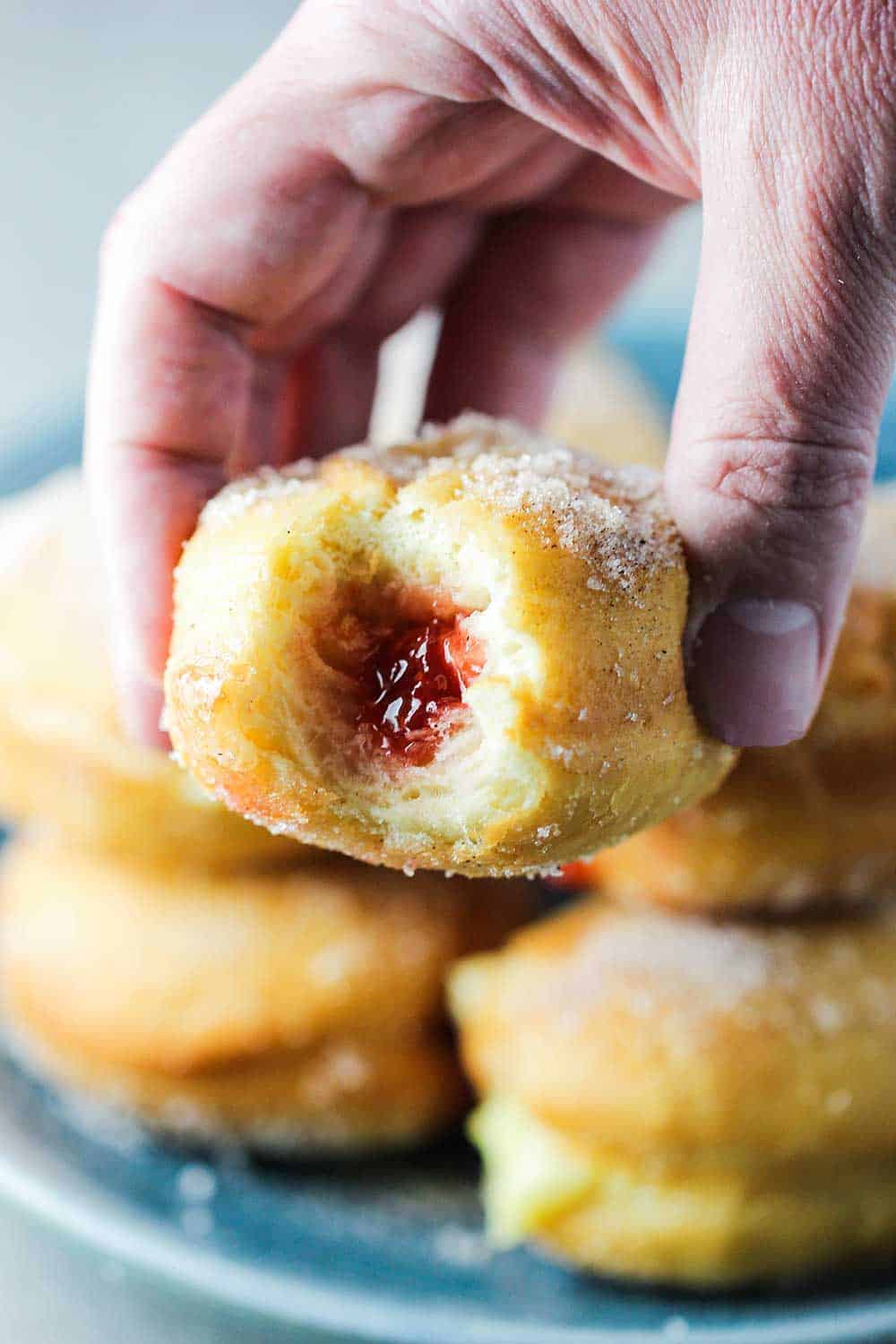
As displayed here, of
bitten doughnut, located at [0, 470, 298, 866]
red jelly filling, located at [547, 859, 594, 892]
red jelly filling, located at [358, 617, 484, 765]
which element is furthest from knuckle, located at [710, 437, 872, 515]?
bitten doughnut, located at [0, 470, 298, 866]

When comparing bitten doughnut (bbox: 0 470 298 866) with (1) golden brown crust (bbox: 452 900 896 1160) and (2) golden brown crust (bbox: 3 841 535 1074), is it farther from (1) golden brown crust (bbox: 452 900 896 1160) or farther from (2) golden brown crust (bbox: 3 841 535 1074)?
(1) golden brown crust (bbox: 452 900 896 1160)

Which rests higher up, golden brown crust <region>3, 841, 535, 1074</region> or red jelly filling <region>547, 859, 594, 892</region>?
red jelly filling <region>547, 859, 594, 892</region>

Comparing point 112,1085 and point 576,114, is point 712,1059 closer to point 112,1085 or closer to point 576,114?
point 112,1085

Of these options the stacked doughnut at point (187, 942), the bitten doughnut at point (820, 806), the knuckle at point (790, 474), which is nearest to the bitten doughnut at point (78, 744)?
the stacked doughnut at point (187, 942)

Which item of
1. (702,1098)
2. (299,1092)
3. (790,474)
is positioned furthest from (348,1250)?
(790,474)

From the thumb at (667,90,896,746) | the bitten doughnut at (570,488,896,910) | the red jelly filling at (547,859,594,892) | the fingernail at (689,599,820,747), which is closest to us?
the thumb at (667,90,896,746)

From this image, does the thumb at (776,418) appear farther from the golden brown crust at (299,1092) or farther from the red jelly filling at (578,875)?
the golden brown crust at (299,1092)

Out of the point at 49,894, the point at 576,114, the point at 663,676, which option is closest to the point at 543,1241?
the point at 49,894

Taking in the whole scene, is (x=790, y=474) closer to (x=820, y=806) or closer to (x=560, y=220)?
(x=820, y=806)
